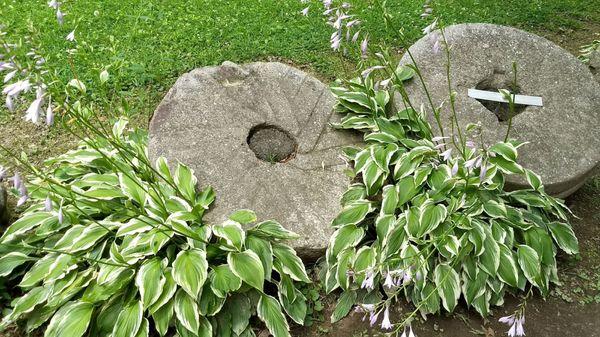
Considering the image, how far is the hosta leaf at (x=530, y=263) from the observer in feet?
10.7

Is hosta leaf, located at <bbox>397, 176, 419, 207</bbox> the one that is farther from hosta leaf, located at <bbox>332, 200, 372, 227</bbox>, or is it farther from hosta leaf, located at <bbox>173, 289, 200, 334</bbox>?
hosta leaf, located at <bbox>173, 289, 200, 334</bbox>

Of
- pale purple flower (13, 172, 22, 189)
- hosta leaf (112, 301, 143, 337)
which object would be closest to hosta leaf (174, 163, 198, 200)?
hosta leaf (112, 301, 143, 337)

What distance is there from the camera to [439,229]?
10.8ft

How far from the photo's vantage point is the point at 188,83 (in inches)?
149

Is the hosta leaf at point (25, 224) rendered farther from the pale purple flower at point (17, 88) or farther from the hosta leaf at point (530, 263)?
the hosta leaf at point (530, 263)

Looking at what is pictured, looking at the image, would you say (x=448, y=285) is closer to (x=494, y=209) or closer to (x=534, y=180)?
(x=494, y=209)

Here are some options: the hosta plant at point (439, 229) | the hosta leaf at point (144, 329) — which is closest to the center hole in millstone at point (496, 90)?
the hosta plant at point (439, 229)

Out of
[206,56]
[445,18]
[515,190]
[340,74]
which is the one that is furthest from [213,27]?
[515,190]

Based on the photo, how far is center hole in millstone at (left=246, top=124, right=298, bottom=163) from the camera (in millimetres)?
3652

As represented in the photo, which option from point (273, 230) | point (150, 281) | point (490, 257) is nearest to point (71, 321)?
point (150, 281)

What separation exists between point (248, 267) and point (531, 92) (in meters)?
2.52

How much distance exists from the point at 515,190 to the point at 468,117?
0.61m

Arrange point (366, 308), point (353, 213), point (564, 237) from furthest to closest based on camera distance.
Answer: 1. point (564, 237)
2. point (353, 213)
3. point (366, 308)

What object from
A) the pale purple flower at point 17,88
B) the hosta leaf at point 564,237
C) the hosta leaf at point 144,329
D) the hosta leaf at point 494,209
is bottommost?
the hosta leaf at point 564,237
